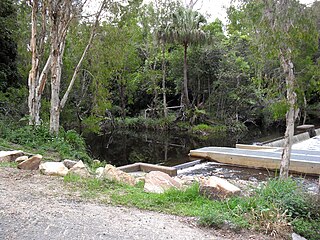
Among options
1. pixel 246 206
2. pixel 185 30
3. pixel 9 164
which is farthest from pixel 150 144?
pixel 246 206

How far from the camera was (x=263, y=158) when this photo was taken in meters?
12.5

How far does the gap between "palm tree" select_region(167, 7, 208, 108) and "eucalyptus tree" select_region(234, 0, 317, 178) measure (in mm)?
15829

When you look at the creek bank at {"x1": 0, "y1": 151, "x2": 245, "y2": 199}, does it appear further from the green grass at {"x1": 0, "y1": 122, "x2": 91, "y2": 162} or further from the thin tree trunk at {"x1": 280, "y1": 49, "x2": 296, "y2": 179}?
the thin tree trunk at {"x1": 280, "y1": 49, "x2": 296, "y2": 179}

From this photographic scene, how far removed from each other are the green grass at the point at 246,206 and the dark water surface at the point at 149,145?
918 centimetres

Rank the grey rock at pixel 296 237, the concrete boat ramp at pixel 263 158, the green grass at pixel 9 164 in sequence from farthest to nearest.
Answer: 1. the concrete boat ramp at pixel 263 158
2. the green grass at pixel 9 164
3. the grey rock at pixel 296 237

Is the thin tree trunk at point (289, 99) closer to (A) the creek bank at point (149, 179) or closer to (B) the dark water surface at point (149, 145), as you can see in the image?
(A) the creek bank at point (149, 179)

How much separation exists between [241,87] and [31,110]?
16499mm

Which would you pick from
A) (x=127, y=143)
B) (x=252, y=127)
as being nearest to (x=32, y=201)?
(x=127, y=143)

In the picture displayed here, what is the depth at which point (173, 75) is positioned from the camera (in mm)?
25875

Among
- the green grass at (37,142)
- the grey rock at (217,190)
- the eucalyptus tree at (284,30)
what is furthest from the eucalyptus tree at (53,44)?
the grey rock at (217,190)

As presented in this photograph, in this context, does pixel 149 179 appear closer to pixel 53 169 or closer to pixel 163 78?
pixel 53 169

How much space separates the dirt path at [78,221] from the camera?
3.36 meters

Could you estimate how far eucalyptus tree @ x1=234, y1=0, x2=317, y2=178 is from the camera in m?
6.76

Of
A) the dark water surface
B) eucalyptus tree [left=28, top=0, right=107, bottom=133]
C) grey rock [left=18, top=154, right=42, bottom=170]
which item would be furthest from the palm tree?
grey rock [left=18, top=154, right=42, bottom=170]
